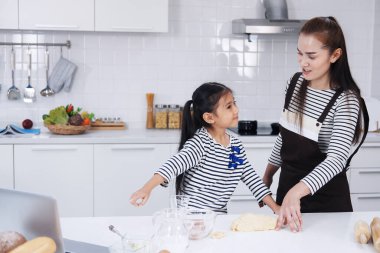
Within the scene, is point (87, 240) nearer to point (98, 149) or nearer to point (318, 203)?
point (318, 203)

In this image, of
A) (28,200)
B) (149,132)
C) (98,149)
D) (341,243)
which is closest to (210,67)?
(149,132)

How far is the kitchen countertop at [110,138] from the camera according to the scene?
11.5 feet

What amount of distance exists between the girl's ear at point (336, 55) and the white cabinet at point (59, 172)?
1920 mm

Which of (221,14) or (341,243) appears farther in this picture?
(221,14)

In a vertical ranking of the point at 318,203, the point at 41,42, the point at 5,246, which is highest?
the point at 41,42

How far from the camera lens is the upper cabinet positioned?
3633 mm

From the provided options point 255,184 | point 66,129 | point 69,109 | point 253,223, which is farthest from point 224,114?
point 69,109

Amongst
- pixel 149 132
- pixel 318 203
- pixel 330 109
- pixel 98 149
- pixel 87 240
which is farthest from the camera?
pixel 149 132

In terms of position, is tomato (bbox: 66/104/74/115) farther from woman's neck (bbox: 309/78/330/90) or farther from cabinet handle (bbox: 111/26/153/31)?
woman's neck (bbox: 309/78/330/90)

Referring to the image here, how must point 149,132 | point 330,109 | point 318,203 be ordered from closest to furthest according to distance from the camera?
point 330,109 < point 318,203 < point 149,132

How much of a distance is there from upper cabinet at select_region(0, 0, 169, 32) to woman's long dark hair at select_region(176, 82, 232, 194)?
1683 mm

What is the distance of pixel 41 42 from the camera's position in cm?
403

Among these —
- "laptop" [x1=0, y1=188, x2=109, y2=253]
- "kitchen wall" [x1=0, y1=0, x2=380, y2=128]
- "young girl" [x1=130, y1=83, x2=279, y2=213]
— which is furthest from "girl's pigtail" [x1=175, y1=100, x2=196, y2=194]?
"kitchen wall" [x1=0, y1=0, x2=380, y2=128]

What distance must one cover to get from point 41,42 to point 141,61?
734 millimetres
